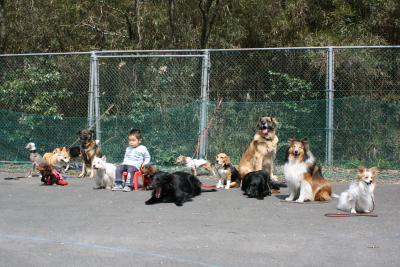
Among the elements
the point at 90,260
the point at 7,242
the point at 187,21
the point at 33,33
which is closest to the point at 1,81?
the point at 33,33

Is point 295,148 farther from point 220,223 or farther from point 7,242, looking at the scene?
point 7,242

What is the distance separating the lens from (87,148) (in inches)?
419

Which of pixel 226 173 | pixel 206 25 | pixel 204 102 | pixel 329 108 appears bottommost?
pixel 226 173

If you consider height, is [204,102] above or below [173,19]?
below

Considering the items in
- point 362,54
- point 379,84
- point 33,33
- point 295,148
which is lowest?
point 295,148

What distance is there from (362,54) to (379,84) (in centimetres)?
86

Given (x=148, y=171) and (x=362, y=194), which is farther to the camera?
(x=148, y=171)

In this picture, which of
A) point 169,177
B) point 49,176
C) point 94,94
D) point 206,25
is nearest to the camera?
point 169,177

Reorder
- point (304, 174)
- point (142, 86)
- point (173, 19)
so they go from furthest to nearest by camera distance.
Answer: point (173, 19)
point (142, 86)
point (304, 174)

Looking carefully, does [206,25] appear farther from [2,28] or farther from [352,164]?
[352,164]

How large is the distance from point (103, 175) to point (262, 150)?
3312 millimetres

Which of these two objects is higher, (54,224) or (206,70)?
(206,70)

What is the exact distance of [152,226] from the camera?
5.98 m

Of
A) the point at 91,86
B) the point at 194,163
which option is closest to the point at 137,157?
the point at 194,163
